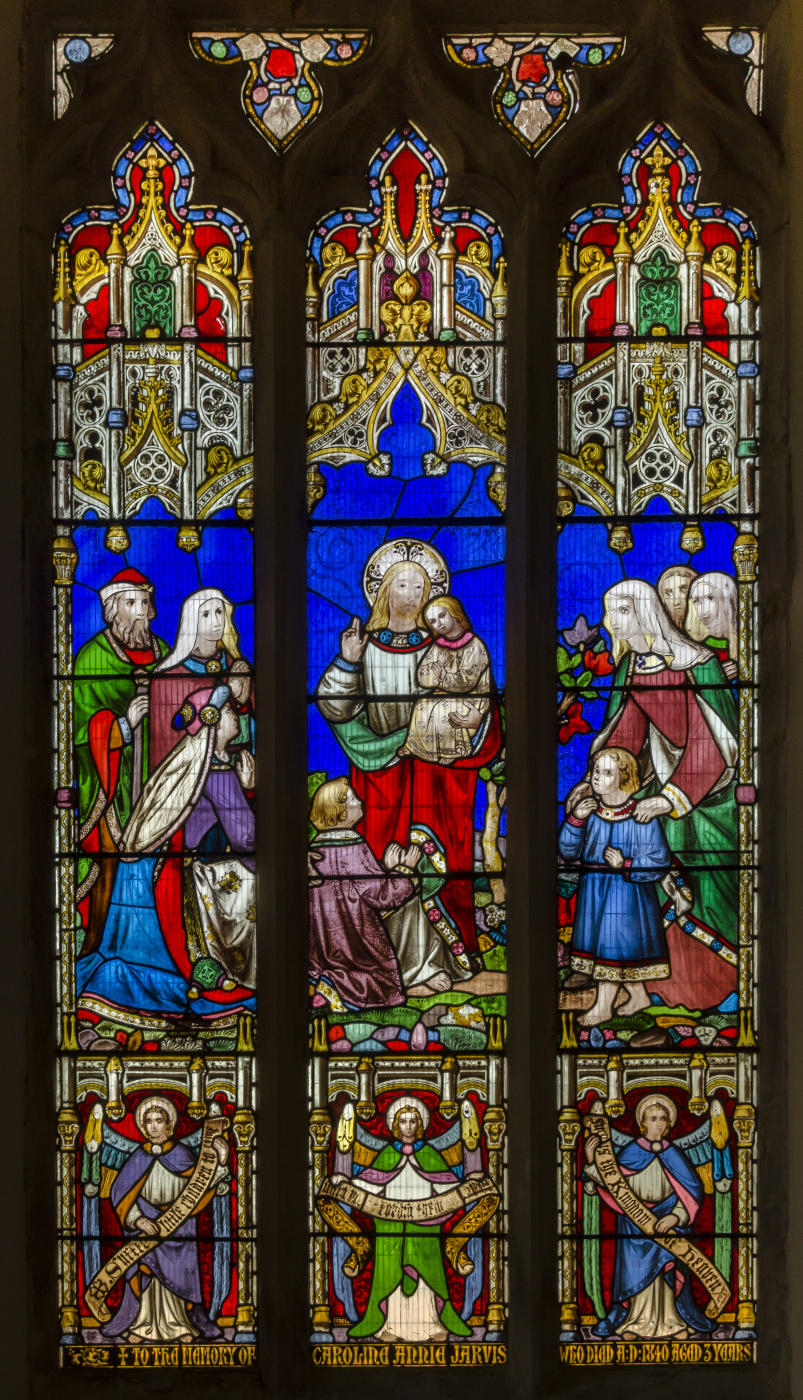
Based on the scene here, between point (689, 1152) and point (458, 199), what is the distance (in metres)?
3.07

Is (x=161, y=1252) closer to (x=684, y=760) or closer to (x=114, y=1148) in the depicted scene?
(x=114, y=1148)

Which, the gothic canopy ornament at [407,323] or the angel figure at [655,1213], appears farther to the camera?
the gothic canopy ornament at [407,323]

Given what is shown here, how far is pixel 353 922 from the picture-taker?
394cm

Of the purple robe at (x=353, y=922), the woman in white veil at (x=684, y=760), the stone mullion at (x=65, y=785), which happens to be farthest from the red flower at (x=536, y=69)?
the purple robe at (x=353, y=922)

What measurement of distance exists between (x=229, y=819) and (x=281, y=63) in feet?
7.87

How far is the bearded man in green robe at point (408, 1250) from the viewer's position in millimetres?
3883

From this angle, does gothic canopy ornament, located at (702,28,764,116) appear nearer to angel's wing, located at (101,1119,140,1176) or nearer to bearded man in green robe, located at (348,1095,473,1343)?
bearded man in green robe, located at (348,1095,473,1343)

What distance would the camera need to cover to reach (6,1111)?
149 inches

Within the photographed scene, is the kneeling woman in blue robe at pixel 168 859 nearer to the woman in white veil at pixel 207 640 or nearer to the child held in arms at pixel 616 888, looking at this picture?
the woman in white veil at pixel 207 640

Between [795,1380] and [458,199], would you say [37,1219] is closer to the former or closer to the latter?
[795,1380]

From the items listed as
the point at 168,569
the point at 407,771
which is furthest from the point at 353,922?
the point at 168,569

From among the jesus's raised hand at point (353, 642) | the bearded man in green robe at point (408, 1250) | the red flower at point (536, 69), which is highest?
the red flower at point (536, 69)

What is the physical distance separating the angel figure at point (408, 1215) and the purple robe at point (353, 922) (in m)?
0.38

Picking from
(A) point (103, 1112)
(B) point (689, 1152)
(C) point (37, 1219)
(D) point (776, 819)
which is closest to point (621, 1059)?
(B) point (689, 1152)
